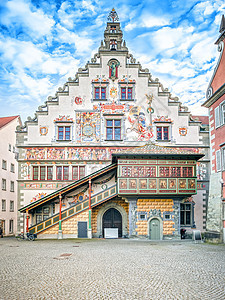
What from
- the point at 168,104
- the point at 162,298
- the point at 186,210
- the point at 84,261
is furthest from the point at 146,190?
the point at 162,298

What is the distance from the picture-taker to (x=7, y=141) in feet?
131

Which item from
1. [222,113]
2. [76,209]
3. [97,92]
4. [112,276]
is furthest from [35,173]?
[112,276]

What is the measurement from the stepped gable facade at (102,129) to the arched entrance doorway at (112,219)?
4.5 inches

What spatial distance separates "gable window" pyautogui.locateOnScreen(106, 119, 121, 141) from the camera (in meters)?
30.8

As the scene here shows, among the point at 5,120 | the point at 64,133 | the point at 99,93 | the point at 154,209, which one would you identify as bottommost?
the point at 154,209

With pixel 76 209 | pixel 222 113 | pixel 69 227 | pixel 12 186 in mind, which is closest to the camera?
pixel 222 113

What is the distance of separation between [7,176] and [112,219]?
16062 millimetres

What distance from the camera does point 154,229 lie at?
26.7 meters

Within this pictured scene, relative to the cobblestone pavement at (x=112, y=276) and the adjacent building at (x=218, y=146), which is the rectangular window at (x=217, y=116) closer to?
the adjacent building at (x=218, y=146)

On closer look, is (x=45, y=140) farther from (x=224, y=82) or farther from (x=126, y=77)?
(x=224, y=82)

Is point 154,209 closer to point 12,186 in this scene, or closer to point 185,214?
point 185,214

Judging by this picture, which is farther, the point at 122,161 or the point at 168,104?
the point at 168,104

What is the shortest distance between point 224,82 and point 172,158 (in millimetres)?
7202

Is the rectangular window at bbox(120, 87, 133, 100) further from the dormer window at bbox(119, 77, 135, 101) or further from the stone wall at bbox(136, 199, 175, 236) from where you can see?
the stone wall at bbox(136, 199, 175, 236)
